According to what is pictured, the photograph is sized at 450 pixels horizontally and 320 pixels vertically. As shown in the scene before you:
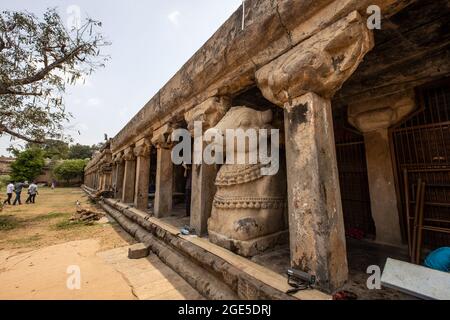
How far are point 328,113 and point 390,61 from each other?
4.51ft

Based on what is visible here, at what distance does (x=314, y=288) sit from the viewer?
1.47 metres

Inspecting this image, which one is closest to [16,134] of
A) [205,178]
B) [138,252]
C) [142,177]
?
[142,177]

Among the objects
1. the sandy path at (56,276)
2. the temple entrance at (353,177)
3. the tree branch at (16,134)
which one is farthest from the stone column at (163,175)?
the tree branch at (16,134)

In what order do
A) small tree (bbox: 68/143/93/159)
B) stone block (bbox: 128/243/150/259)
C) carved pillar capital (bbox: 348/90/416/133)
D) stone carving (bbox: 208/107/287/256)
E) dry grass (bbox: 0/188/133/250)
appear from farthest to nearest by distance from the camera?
small tree (bbox: 68/143/93/159) → dry grass (bbox: 0/188/133/250) → stone block (bbox: 128/243/150/259) → carved pillar capital (bbox: 348/90/416/133) → stone carving (bbox: 208/107/287/256)

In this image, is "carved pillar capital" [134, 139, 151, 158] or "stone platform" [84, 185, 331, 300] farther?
"carved pillar capital" [134, 139, 151, 158]

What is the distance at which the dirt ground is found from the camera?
215cm

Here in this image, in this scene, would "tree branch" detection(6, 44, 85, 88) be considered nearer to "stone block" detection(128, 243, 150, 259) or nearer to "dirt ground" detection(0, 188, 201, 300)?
"dirt ground" detection(0, 188, 201, 300)

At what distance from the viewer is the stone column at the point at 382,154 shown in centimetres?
288

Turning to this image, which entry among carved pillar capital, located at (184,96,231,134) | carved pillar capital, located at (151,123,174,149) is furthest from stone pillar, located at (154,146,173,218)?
carved pillar capital, located at (184,96,231,134)

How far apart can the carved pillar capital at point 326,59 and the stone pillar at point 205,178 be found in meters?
1.18

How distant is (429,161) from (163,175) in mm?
4347

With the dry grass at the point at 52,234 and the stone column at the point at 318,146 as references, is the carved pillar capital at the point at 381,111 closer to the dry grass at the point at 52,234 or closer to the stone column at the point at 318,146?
the stone column at the point at 318,146

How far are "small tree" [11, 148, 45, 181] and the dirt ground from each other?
28.1 m
